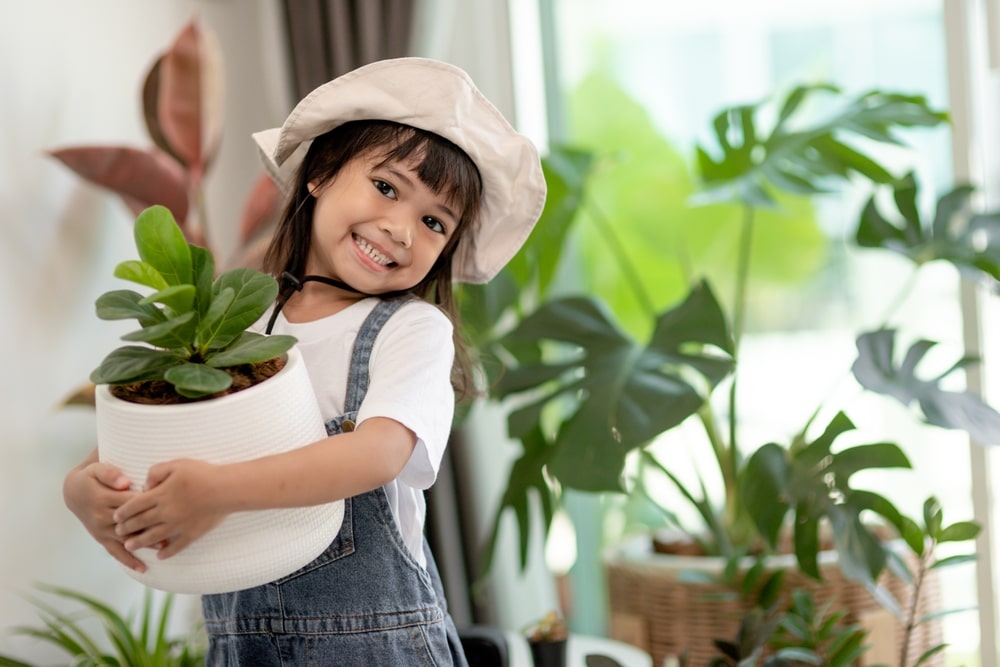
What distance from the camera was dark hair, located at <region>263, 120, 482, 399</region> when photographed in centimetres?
99

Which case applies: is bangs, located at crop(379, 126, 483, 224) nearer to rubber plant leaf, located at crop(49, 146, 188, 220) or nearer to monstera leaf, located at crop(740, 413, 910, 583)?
Result: monstera leaf, located at crop(740, 413, 910, 583)

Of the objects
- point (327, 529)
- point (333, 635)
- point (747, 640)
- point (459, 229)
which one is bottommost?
point (747, 640)

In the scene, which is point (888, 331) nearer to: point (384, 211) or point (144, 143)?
point (384, 211)

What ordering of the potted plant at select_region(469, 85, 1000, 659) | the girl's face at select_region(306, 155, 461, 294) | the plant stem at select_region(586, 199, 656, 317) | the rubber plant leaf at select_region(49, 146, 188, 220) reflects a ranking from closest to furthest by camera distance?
the girl's face at select_region(306, 155, 461, 294) → the potted plant at select_region(469, 85, 1000, 659) → the rubber plant leaf at select_region(49, 146, 188, 220) → the plant stem at select_region(586, 199, 656, 317)

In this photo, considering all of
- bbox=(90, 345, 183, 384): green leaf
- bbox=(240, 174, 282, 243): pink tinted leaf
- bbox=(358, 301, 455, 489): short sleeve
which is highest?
bbox=(240, 174, 282, 243): pink tinted leaf

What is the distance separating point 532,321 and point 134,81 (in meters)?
0.96

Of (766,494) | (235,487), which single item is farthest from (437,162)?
(766,494)

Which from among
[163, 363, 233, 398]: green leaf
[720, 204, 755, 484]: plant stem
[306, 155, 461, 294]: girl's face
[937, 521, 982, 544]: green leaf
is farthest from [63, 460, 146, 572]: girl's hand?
[720, 204, 755, 484]: plant stem

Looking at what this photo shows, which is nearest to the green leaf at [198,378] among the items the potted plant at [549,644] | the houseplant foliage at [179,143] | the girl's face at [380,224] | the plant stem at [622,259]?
the girl's face at [380,224]

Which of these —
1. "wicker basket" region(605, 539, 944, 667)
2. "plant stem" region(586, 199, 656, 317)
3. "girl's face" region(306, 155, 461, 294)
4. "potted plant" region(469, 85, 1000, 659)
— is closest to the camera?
"girl's face" region(306, 155, 461, 294)

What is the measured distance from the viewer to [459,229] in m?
1.08

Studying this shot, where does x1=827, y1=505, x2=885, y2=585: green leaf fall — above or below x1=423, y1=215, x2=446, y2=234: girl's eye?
below

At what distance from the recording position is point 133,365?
78cm

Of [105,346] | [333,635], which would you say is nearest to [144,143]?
[105,346]
